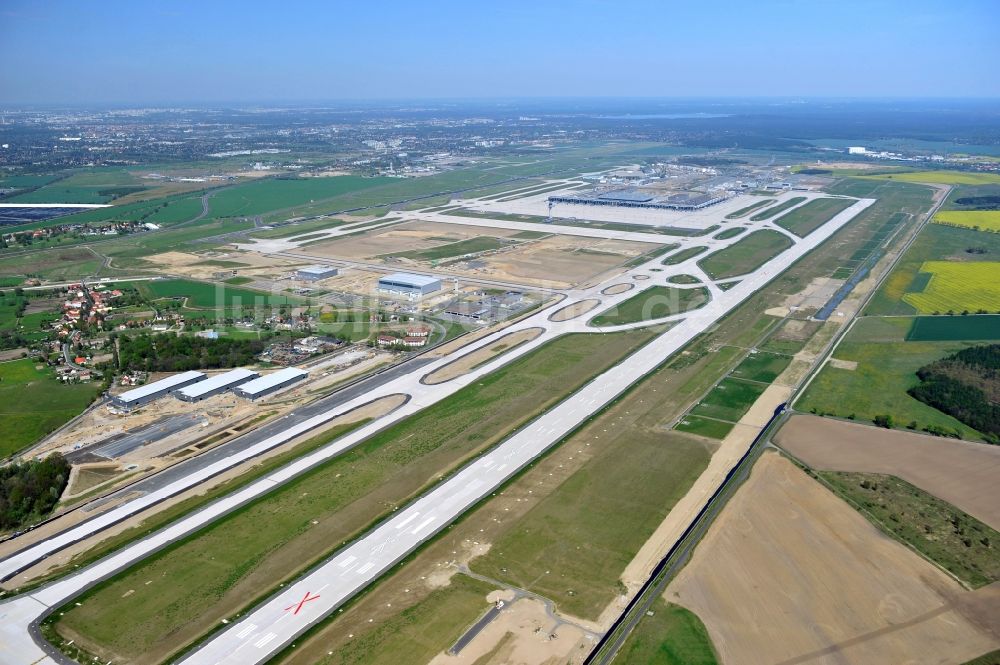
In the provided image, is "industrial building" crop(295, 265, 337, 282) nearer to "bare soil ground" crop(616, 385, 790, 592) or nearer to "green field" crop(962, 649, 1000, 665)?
"bare soil ground" crop(616, 385, 790, 592)

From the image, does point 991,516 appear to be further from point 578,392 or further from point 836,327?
point 836,327

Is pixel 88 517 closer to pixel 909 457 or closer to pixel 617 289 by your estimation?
pixel 909 457

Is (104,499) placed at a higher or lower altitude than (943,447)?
lower

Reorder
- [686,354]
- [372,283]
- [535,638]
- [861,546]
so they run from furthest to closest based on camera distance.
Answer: [372,283] < [686,354] < [861,546] < [535,638]

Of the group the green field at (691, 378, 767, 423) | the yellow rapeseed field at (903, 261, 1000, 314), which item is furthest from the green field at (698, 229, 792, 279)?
the green field at (691, 378, 767, 423)

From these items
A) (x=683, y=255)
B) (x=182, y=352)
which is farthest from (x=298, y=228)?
(x=683, y=255)

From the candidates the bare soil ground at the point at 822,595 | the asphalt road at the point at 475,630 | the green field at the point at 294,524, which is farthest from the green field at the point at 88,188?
the bare soil ground at the point at 822,595

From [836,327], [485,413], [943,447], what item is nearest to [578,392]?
[485,413]
